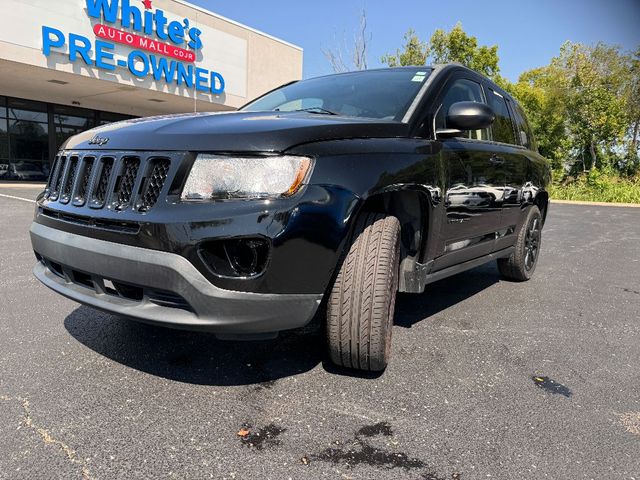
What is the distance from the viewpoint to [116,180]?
2217 mm

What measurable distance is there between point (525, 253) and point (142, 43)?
16.7 meters

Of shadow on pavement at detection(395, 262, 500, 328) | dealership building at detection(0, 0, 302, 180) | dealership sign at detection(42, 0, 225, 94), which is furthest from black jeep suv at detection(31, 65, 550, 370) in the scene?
dealership sign at detection(42, 0, 225, 94)

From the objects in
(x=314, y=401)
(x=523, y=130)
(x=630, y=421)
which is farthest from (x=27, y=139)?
(x=630, y=421)

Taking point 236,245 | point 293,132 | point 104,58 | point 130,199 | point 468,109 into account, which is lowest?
point 236,245

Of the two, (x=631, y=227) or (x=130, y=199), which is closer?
(x=130, y=199)

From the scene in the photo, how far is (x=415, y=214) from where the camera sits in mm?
2764

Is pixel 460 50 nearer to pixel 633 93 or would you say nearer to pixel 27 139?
pixel 633 93

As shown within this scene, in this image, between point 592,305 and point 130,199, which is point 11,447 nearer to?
point 130,199

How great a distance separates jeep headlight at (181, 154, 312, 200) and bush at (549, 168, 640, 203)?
21.3m

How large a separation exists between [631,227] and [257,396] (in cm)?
1140

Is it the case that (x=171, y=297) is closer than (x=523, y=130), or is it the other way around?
(x=171, y=297)

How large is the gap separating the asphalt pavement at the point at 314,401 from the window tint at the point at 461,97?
52.0 inches

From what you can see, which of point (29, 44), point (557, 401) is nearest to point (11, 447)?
point (557, 401)

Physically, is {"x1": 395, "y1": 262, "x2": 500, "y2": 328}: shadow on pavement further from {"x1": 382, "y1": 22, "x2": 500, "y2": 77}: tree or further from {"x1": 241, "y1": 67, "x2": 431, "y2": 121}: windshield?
{"x1": 382, "y1": 22, "x2": 500, "y2": 77}: tree
